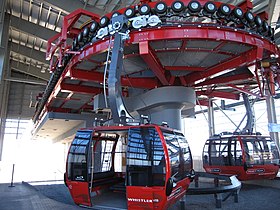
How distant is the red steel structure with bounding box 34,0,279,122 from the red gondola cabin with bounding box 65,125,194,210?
212 cm

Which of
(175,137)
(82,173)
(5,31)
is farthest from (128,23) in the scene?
(5,31)

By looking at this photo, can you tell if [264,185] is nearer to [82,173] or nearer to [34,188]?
[82,173]

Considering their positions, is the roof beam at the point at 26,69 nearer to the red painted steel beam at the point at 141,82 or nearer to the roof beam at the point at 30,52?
the roof beam at the point at 30,52

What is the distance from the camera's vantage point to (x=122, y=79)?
8602mm

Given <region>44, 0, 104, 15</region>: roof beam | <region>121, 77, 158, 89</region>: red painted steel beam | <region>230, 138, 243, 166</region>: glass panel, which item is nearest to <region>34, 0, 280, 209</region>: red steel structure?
<region>121, 77, 158, 89</region>: red painted steel beam

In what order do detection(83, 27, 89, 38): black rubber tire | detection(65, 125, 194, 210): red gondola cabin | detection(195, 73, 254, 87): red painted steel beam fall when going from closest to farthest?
detection(65, 125, 194, 210): red gondola cabin, detection(83, 27, 89, 38): black rubber tire, detection(195, 73, 254, 87): red painted steel beam

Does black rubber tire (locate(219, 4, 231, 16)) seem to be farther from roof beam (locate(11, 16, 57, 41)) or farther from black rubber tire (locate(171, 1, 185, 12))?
roof beam (locate(11, 16, 57, 41))

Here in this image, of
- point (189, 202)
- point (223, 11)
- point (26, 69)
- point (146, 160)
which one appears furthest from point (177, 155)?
point (26, 69)

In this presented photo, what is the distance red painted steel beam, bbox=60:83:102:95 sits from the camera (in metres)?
9.18

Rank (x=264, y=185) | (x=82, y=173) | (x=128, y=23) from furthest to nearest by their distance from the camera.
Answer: (x=264, y=185)
(x=128, y=23)
(x=82, y=173)

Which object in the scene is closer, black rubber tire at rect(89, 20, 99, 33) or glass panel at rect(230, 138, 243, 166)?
black rubber tire at rect(89, 20, 99, 33)

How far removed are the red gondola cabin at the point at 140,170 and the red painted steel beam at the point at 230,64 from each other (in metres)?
2.79

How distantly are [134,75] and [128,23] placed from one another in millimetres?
3139

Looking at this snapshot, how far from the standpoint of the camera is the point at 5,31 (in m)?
17.5
